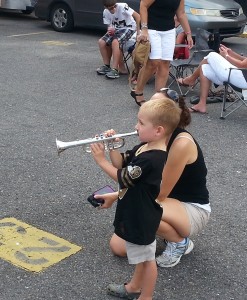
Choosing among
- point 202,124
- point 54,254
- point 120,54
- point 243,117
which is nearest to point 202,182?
point 54,254

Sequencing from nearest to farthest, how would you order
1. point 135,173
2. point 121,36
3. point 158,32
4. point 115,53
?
point 135,173 < point 158,32 < point 115,53 < point 121,36

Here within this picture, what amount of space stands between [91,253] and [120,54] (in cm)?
568

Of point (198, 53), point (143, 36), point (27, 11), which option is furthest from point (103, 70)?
point (27, 11)

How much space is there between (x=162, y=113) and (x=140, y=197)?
0.43 m

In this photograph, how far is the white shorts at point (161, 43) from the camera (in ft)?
21.7

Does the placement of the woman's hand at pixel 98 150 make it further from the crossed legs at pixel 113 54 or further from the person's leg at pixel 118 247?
the crossed legs at pixel 113 54

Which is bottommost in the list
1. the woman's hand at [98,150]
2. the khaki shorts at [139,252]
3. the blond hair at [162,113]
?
the khaki shorts at [139,252]

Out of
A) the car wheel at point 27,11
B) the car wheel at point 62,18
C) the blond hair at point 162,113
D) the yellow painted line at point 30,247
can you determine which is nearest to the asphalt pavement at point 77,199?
the yellow painted line at point 30,247

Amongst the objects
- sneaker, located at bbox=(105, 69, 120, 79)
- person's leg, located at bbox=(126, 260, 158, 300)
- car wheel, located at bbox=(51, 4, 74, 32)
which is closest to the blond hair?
person's leg, located at bbox=(126, 260, 158, 300)

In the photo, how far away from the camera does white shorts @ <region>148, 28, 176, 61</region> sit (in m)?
6.60

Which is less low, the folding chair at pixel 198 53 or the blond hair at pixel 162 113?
the blond hair at pixel 162 113

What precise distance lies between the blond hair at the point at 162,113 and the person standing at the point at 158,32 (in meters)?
3.79

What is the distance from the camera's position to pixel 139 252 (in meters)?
2.90

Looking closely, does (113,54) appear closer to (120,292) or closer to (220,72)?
(220,72)
